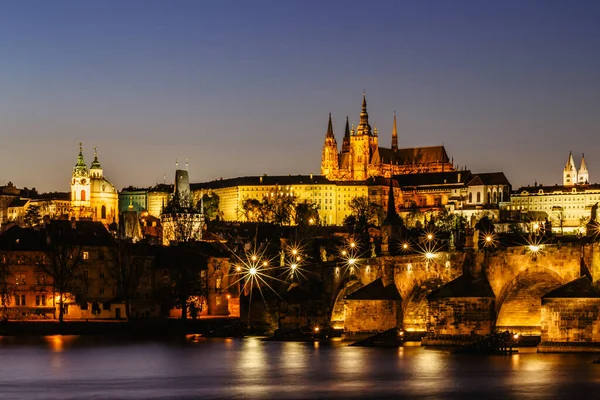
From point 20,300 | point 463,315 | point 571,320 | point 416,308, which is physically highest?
point 20,300

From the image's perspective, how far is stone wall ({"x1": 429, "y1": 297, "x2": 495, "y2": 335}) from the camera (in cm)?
6341

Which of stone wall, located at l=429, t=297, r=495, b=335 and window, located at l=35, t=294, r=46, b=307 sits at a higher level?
window, located at l=35, t=294, r=46, b=307

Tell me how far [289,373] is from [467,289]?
9.28 m

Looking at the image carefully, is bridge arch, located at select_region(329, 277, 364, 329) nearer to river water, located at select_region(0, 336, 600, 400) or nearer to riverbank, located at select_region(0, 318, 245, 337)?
river water, located at select_region(0, 336, 600, 400)

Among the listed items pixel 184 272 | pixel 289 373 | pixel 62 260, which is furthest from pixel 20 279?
pixel 289 373

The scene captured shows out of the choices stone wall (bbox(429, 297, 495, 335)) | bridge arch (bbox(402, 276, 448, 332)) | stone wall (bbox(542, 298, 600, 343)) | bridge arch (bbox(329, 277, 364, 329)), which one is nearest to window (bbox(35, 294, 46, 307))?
bridge arch (bbox(329, 277, 364, 329))

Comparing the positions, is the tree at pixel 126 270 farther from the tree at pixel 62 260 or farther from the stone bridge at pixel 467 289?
the stone bridge at pixel 467 289

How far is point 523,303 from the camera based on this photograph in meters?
63.2

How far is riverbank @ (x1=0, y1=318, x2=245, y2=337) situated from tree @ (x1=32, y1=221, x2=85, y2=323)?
248 centimetres

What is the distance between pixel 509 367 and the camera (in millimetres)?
57781

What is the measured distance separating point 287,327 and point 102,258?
967 inches

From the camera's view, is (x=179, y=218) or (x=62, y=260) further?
(x=179, y=218)

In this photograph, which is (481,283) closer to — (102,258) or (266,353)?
(266,353)

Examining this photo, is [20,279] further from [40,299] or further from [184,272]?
[184,272]
